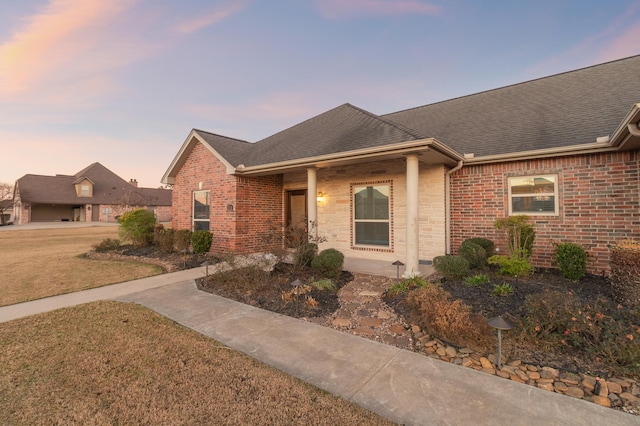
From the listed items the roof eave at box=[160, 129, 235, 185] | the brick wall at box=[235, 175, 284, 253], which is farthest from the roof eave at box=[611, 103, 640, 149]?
the roof eave at box=[160, 129, 235, 185]

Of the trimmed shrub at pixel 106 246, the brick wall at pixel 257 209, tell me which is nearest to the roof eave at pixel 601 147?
the brick wall at pixel 257 209

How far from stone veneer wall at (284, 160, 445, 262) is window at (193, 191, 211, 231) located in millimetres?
3502

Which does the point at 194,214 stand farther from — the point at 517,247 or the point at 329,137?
the point at 517,247

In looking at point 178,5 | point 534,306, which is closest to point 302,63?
point 178,5

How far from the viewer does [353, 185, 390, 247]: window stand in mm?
8820

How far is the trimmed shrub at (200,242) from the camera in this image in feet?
31.2

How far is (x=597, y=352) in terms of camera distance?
9.86 feet

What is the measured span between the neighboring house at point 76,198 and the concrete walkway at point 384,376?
3322 cm

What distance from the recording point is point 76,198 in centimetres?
3484

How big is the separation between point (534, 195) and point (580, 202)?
0.90 m

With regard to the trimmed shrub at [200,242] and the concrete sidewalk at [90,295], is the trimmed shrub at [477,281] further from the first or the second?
the trimmed shrub at [200,242]

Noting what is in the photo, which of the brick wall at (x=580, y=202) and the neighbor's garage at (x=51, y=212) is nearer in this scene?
Result: the brick wall at (x=580, y=202)

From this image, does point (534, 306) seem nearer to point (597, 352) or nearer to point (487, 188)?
point (597, 352)

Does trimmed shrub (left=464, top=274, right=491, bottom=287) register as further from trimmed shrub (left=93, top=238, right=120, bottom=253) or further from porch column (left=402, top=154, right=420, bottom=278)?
trimmed shrub (left=93, top=238, right=120, bottom=253)
